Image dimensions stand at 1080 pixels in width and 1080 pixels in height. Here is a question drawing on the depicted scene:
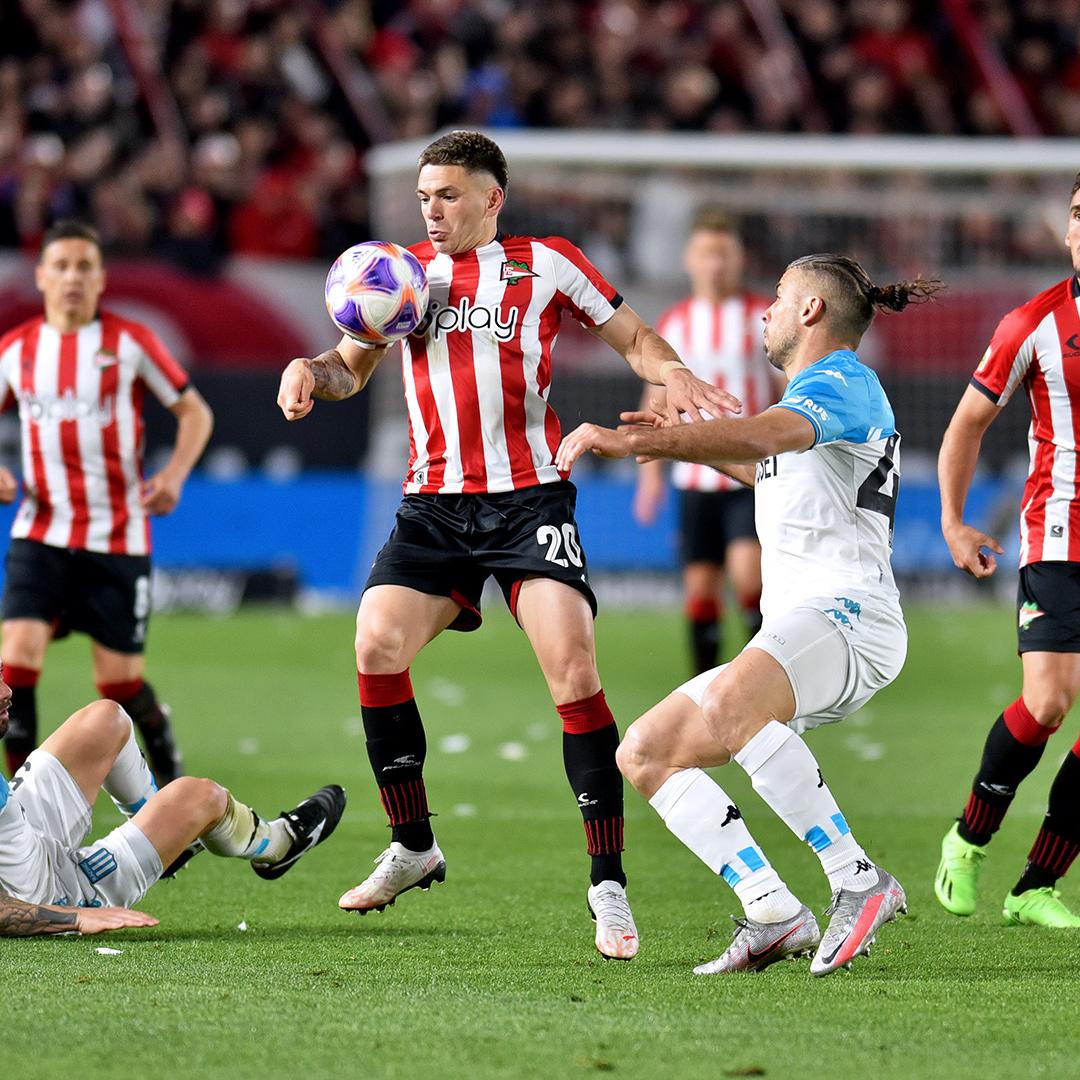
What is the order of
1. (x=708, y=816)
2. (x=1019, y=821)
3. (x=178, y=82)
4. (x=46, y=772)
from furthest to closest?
(x=178, y=82)
(x=1019, y=821)
(x=46, y=772)
(x=708, y=816)

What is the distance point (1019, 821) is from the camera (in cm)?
750

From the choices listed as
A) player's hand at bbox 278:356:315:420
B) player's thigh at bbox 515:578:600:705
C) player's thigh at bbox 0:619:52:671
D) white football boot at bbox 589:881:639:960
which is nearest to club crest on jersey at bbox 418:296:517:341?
player's hand at bbox 278:356:315:420

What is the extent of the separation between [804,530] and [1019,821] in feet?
10.4

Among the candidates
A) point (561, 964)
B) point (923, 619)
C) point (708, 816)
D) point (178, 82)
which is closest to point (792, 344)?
point (708, 816)

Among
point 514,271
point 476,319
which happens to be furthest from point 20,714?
point 514,271

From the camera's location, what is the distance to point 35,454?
7.88 m

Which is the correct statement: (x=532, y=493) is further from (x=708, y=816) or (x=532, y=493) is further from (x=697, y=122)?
(x=697, y=122)

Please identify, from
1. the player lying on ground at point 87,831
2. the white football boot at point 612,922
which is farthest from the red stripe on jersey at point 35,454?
the white football boot at point 612,922

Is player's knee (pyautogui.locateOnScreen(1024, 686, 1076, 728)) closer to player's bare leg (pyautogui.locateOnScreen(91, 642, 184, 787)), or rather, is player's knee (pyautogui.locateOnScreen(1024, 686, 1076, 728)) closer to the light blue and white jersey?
the light blue and white jersey

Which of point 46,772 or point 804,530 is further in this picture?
point 46,772

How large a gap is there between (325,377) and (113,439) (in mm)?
2867

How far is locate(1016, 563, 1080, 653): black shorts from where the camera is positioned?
5480 mm

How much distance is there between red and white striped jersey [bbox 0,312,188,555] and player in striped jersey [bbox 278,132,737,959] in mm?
2551

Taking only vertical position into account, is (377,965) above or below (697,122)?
below
